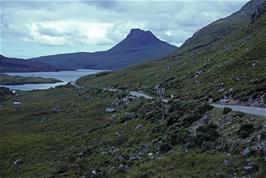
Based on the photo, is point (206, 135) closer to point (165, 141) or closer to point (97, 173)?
point (165, 141)

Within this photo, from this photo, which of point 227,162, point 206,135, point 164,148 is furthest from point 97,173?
point 227,162

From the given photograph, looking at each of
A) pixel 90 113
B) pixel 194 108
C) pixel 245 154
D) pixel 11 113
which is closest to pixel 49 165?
pixel 194 108

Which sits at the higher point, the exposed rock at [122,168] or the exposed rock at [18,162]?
the exposed rock at [122,168]

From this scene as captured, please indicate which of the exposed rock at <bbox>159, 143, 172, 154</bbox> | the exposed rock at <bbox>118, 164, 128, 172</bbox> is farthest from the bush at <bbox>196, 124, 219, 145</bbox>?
the exposed rock at <bbox>118, 164, 128, 172</bbox>

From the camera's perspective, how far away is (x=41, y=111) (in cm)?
9925

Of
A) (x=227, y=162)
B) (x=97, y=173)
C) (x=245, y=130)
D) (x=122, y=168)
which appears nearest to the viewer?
(x=227, y=162)

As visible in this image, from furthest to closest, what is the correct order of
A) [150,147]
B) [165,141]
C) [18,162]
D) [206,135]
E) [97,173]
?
[18,162] < [150,147] < [165,141] < [97,173] < [206,135]

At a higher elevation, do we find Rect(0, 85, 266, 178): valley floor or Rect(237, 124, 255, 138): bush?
Rect(237, 124, 255, 138): bush

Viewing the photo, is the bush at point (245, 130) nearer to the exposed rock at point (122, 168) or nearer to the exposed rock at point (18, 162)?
the exposed rock at point (122, 168)

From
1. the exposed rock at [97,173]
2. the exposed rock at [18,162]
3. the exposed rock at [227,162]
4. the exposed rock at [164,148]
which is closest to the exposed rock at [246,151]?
the exposed rock at [227,162]

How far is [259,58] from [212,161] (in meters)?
47.1

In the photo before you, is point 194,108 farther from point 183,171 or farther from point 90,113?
point 90,113

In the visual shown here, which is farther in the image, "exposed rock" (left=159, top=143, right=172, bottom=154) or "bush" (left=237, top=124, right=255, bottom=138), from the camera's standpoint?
Answer: "exposed rock" (left=159, top=143, right=172, bottom=154)

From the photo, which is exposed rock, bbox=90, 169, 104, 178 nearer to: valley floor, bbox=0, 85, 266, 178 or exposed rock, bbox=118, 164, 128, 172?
valley floor, bbox=0, 85, 266, 178
